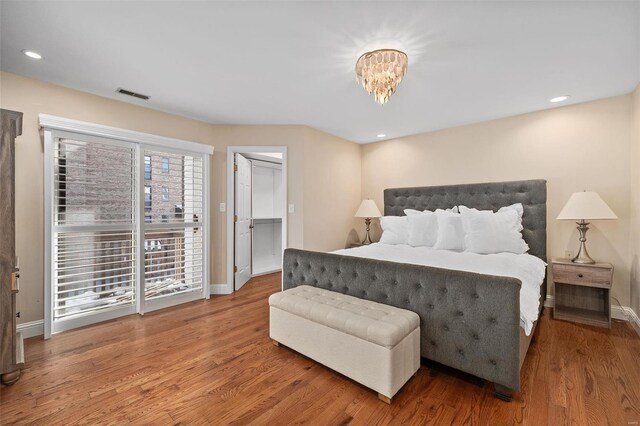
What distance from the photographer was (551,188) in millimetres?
3336

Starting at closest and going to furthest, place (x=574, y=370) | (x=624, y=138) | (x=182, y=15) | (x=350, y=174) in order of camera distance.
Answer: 1. (x=182, y=15)
2. (x=574, y=370)
3. (x=624, y=138)
4. (x=350, y=174)

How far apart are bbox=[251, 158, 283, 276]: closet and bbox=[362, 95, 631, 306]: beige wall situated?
297 cm

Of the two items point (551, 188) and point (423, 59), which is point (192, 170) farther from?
point (551, 188)

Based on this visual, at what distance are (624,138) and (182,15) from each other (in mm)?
4326

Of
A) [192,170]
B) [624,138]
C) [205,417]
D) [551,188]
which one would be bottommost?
[205,417]

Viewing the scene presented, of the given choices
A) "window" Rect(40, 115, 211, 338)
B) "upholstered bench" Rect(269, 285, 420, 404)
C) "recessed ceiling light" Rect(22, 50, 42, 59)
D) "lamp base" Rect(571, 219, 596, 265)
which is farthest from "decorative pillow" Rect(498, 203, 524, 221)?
"recessed ceiling light" Rect(22, 50, 42, 59)

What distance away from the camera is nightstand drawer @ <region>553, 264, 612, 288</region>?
2.71 m

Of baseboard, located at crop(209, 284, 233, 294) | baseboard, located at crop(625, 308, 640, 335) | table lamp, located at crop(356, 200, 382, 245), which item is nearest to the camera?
baseboard, located at crop(625, 308, 640, 335)

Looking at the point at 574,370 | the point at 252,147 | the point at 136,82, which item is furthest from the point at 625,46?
the point at 136,82

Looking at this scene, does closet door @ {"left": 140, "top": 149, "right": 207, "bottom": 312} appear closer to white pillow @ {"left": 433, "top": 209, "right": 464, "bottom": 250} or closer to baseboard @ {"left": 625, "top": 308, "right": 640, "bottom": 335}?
white pillow @ {"left": 433, "top": 209, "right": 464, "bottom": 250}

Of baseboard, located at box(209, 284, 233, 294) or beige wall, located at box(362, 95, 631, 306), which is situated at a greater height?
beige wall, located at box(362, 95, 631, 306)

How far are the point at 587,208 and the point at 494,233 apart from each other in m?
0.86

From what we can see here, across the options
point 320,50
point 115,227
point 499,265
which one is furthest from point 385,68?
point 115,227

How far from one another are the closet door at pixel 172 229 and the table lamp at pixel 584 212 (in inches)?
169
